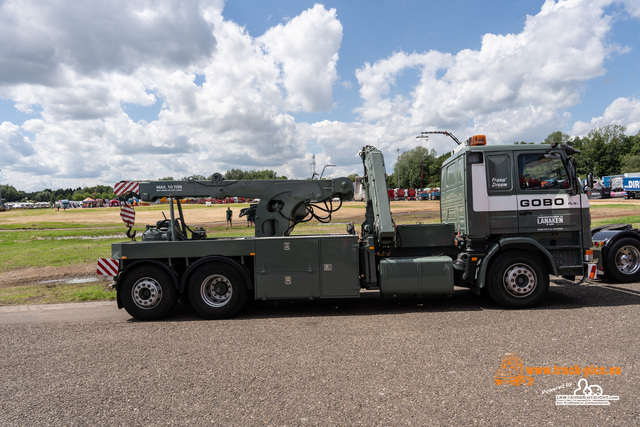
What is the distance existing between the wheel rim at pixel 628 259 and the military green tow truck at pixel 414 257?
2.65 m

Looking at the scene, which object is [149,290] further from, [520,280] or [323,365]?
[520,280]

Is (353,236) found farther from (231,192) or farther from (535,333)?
(535,333)

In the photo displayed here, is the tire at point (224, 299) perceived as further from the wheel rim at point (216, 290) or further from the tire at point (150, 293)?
the tire at point (150, 293)

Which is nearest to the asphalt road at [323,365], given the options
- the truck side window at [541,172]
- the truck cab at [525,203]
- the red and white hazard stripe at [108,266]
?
the red and white hazard stripe at [108,266]

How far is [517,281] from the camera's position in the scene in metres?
7.05

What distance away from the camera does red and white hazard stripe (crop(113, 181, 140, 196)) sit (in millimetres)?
7738

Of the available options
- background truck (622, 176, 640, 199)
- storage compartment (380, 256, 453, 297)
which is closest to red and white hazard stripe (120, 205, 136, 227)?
storage compartment (380, 256, 453, 297)

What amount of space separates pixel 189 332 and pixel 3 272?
11.1m

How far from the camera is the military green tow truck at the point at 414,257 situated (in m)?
7.05

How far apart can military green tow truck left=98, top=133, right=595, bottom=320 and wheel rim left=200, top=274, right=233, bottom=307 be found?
0.02m

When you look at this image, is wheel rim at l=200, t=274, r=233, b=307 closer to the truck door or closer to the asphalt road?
the asphalt road

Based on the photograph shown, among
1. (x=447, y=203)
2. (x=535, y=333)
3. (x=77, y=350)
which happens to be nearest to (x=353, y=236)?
(x=447, y=203)

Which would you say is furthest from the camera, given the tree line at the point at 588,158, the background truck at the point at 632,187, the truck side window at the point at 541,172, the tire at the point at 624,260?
the tree line at the point at 588,158

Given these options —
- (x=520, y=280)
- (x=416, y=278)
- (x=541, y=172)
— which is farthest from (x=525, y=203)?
(x=416, y=278)
